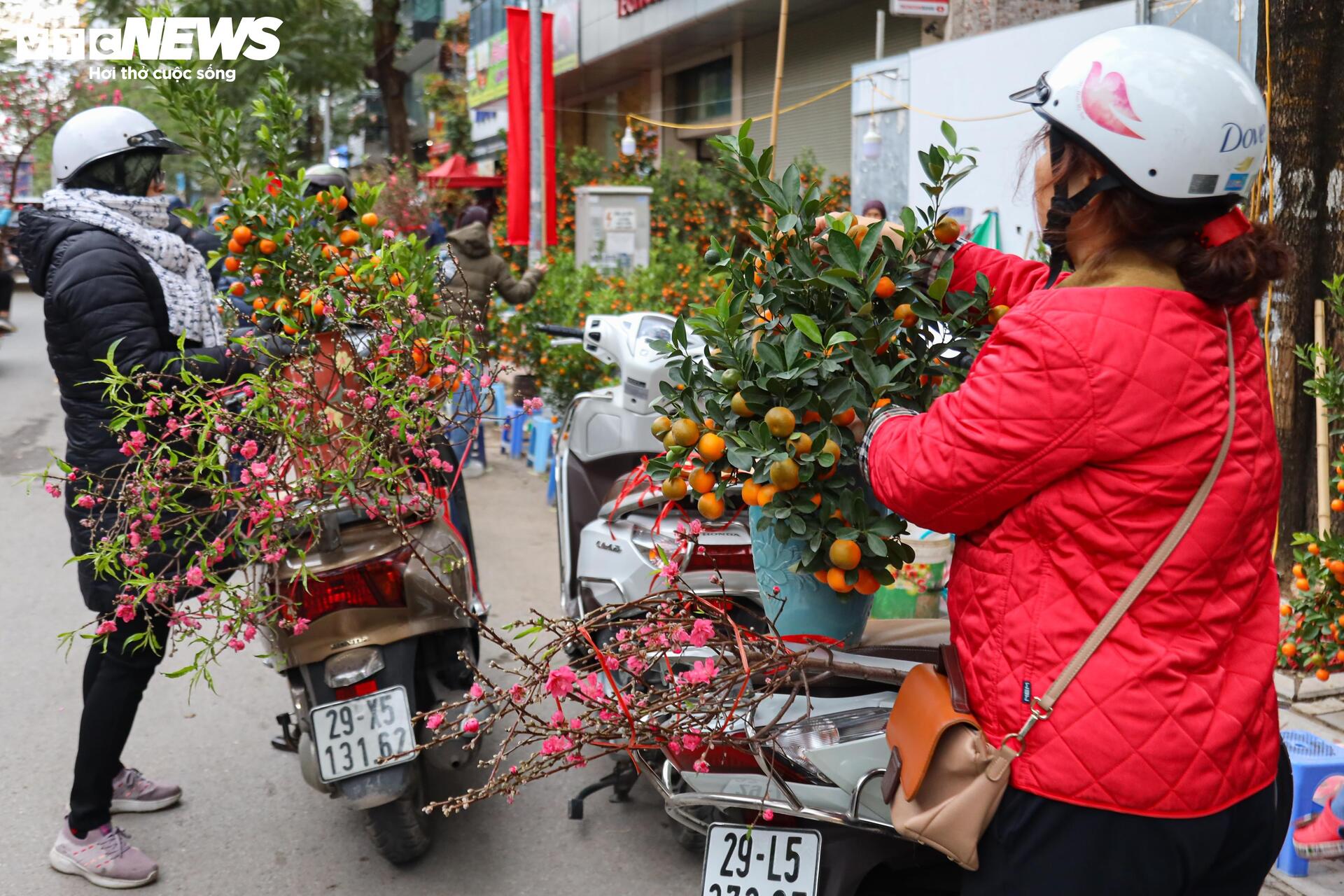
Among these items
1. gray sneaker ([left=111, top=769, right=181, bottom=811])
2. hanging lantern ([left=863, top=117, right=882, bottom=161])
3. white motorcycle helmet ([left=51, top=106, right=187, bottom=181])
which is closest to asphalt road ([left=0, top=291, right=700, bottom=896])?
gray sneaker ([left=111, top=769, right=181, bottom=811])

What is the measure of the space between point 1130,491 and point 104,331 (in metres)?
2.79

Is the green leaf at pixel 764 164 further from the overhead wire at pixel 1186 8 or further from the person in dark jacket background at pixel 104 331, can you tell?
the overhead wire at pixel 1186 8

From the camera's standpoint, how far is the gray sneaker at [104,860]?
341 cm

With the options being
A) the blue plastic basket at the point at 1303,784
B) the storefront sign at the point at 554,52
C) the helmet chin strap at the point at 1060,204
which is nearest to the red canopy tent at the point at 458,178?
the storefront sign at the point at 554,52

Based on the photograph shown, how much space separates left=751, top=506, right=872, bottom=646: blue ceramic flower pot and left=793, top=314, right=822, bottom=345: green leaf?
0.40 m

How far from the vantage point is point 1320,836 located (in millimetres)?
3258

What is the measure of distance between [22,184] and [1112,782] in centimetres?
4023

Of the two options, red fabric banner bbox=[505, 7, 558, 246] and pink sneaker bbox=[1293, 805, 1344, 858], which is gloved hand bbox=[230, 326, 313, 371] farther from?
red fabric banner bbox=[505, 7, 558, 246]

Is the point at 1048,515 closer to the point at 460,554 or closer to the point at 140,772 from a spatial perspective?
the point at 460,554

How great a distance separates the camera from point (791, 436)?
1.96 meters

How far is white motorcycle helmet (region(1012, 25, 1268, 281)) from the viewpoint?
1.63 meters

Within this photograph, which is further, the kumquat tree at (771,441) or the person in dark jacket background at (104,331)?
the person in dark jacket background at (104,331)

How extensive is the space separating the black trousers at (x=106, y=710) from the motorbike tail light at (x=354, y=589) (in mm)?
444

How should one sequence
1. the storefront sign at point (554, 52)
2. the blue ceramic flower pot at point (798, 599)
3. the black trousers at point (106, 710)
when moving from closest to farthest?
the blue ceramic flower pot at point (798, 599) → the black trousers at point (106, 710) → the storefront sign at point (554, 52)
